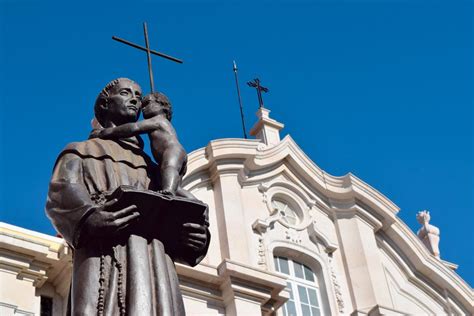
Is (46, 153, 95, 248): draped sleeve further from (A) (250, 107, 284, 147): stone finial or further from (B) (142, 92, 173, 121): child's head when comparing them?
(A) (250, 107, 284, 147): stone finial

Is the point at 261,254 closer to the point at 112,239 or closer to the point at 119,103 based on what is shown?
the point at 119,103

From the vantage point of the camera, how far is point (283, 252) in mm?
18984

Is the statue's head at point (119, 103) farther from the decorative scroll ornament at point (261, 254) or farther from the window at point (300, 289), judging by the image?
the window at point (300, 289)

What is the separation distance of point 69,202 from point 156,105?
40.9 inches

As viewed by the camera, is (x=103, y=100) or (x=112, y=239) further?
(x=103, y=100)

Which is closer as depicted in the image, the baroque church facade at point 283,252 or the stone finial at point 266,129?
the baroque church facade at point 283,252

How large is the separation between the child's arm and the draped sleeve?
0.40 metres

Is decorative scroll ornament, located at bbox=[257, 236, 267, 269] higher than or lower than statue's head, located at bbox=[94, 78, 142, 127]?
higher

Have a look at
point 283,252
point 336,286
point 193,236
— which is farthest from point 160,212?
point 336,286

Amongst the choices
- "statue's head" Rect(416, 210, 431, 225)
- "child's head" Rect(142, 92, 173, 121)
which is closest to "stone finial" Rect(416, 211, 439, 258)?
"statue's head" Rect(416, 210, 431, 225)

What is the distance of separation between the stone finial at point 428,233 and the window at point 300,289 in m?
4.22

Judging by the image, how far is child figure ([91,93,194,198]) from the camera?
16.4 feet

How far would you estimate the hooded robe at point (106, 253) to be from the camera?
4473mm

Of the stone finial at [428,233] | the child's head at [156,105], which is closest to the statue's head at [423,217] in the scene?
the stone finial at [428,233]
